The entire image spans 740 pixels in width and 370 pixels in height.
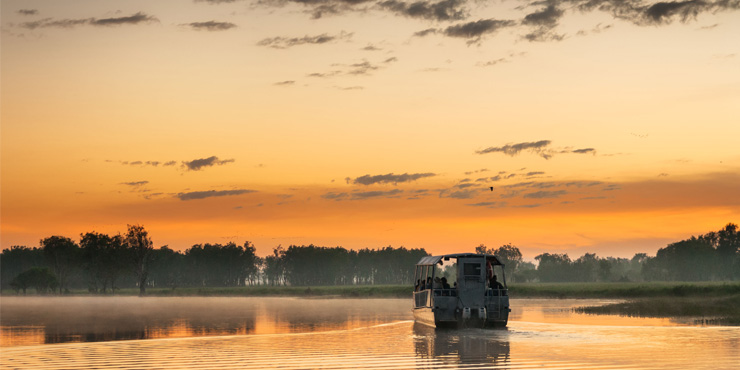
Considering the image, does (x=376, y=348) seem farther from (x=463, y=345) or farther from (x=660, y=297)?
(x=660, y=297)

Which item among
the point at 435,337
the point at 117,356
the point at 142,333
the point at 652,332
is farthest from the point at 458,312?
the point at 117,356

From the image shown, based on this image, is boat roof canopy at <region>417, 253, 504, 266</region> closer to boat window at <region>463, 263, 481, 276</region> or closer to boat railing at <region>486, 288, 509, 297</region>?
boat window at <region>463, 263, 481, 276</region>

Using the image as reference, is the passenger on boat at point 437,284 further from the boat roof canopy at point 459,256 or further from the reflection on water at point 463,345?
the reflection on water at point 463,345

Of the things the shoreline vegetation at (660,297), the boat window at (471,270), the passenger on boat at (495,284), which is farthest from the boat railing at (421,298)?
the shoreline vegetation at (660,297)

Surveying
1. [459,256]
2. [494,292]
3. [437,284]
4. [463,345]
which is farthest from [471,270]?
[463,345]

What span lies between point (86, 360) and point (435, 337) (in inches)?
687

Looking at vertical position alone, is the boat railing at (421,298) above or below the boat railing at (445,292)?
below

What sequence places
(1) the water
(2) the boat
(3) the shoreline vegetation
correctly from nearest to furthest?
1. (1) the water
2. (2) the boat
3. (3) the shoreline vegetation

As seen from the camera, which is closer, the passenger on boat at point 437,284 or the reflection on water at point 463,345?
the reflection on water at point 463,345

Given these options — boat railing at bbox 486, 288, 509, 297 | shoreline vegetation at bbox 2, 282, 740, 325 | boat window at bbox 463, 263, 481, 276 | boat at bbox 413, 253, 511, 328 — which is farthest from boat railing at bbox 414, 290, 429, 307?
shoreline vegetation at bbox 2, 282, 740, 325

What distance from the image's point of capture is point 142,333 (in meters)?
47.2

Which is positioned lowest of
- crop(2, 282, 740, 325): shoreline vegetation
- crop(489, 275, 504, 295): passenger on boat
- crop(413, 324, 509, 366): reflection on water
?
crop(2, 282, 740, 325): shoreline vegetation

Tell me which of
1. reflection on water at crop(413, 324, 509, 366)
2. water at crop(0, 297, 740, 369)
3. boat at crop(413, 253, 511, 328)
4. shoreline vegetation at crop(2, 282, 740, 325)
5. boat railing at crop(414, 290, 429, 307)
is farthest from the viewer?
shoreline vegetation at crop(2, 282, 740, 325)

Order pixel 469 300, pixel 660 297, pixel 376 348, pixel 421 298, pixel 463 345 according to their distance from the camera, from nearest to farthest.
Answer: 1. pixel 376 348
2. pixel 463 345
3. pixel 469 300
4. pixel 421 298
5. pixel 660 297
